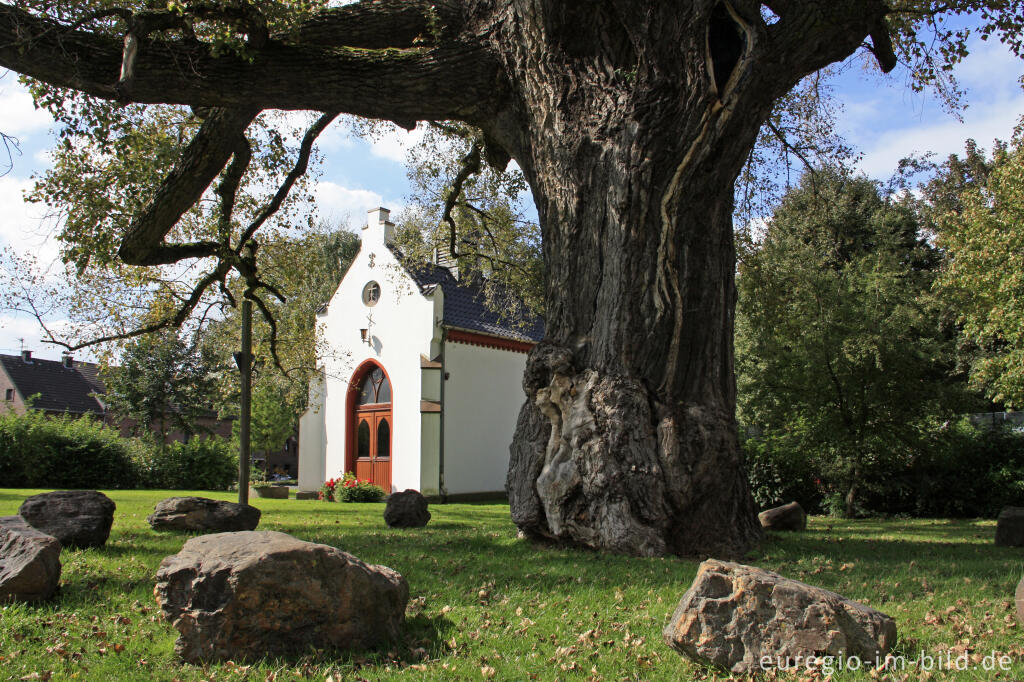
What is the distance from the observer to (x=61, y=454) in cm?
2492

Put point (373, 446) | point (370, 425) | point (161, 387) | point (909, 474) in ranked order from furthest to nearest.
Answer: point (161, 387) → point (370, 425) → point (373, 446) → point (909, 474)

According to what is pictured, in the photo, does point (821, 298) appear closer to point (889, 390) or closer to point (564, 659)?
point (889, 390)

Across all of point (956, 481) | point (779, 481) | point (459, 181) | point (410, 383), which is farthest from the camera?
point (410, 383)


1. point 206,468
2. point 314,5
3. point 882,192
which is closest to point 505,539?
point 314,5

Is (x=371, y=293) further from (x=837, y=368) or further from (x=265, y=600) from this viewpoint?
(x=265, y=600)

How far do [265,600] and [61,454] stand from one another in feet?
81.0

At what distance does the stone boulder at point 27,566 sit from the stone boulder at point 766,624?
4.66 meters

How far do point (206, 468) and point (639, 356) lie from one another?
24.3 m

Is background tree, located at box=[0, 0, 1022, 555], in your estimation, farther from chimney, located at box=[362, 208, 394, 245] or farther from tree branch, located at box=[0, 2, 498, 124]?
chimney, located at box=[362, 208, 394, 245]

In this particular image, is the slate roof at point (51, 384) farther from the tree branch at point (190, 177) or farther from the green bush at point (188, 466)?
the tree branch at point (190, 177)

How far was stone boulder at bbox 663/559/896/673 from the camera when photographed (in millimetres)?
4172

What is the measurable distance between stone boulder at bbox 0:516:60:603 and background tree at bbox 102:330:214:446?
27.1 m

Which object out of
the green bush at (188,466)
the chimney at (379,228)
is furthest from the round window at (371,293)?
the green bush at (188,466)

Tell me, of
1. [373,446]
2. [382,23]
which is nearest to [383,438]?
[373,446]
